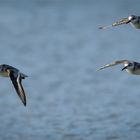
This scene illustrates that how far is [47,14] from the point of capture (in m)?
62.9

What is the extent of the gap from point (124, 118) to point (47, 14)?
102 feet

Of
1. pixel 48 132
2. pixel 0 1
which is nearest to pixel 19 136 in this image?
pixel 48 132

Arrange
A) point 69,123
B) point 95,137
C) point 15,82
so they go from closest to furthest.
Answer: point 15,82 < point 95,137 < point 69,123

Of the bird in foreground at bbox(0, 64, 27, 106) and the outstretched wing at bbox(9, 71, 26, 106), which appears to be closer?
the outstretched wing at bbox(9, 71, 26, 106)

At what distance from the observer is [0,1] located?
65.7 m

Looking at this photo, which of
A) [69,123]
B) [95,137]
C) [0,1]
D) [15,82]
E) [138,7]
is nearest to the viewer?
[15,82]

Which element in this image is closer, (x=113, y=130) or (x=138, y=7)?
(x=113, y=130)

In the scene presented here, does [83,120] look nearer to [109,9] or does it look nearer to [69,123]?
[69,123]

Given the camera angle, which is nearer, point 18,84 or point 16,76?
point 18,84

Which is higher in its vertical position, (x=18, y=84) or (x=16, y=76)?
(x=16, y=76)

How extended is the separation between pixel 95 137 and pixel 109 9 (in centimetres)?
3386

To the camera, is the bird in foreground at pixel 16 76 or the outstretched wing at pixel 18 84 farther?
the bird in foreground at pixel 16 76

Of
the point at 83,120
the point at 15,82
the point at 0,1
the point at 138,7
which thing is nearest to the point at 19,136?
the point at 83,120

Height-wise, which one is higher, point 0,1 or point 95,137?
point 0,1
